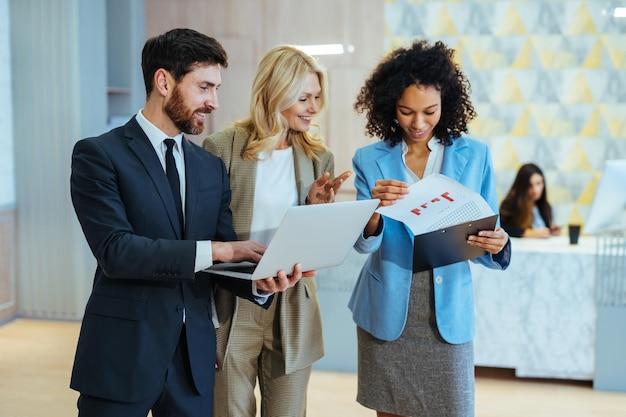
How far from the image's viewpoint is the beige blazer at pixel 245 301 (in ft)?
7.24

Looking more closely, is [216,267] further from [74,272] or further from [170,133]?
[74,272]

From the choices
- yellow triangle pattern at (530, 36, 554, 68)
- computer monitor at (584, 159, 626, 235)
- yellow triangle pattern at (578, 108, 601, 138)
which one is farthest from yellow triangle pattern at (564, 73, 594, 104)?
computer monitor at (584, 159, 626, 235)

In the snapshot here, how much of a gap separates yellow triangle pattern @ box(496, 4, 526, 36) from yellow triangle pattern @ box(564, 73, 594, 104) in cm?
56

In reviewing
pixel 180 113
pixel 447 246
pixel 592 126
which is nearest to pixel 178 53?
pixel 180 113

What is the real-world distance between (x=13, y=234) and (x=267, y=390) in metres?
3.83

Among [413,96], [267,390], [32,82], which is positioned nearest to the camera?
[413,96]

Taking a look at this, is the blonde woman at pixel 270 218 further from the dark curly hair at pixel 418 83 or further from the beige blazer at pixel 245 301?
the dark curly hair at pixel 418 83

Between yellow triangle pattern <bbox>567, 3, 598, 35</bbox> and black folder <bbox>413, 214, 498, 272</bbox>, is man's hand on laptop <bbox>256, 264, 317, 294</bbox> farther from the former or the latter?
yellow triangle pattern <bbox>567, 3, 598, 35</bbox>

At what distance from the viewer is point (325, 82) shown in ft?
7.62

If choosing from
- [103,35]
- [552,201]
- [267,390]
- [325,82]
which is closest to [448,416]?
[267,390]

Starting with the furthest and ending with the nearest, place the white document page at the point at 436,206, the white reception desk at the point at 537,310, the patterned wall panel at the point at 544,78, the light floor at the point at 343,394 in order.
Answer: the patterned wall panel at the point at 544,78 < the white reception desk at the point at 537,310 < the light floor at the point at 343,394 < the white document page at the point at 436,206

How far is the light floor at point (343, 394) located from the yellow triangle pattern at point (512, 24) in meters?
2.68

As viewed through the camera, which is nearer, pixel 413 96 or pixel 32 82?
pixel 413 96

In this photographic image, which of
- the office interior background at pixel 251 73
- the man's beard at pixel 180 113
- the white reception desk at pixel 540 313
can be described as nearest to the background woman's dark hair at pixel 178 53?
the man's beard at pixel 180 113
